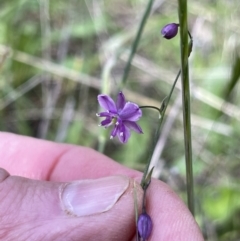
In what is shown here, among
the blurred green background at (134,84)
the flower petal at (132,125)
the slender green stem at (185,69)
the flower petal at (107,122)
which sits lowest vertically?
the blurred green background at (134,84)

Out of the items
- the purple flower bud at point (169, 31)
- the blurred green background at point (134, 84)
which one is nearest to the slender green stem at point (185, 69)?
the purple flower bud at point (169, 31)

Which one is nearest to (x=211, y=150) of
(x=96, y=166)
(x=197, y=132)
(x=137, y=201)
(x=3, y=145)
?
(x=197, y=132)

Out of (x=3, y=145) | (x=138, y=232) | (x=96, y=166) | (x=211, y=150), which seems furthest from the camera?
(x=211, y=150)

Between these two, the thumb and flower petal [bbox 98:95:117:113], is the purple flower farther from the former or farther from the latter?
the thumb

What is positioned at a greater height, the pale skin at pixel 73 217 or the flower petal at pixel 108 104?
the flower petal at pixel 108 104

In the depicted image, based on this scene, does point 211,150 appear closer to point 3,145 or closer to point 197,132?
point 197,132

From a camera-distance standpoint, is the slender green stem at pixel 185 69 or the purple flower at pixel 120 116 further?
the purple flower at pixel 120 116

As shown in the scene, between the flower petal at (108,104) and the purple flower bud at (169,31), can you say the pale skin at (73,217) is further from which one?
the purple flower bud at (169,31)
